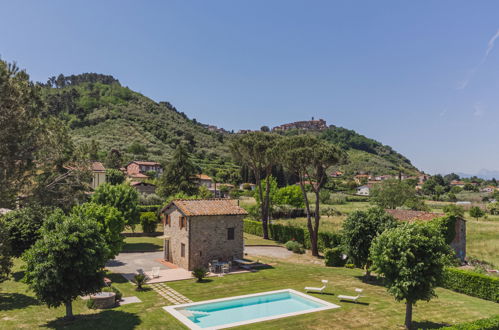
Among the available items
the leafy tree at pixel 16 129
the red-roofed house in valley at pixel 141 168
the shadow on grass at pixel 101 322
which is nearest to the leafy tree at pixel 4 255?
the leafy tree at pixel 16 129

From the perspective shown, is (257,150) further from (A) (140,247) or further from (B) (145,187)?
(B) (145,187)

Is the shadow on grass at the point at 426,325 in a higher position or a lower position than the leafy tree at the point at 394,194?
lower

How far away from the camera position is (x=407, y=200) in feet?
218

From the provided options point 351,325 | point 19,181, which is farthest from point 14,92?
point 351,325

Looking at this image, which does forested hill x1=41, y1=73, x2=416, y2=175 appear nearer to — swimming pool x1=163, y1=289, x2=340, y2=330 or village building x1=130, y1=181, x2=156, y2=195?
village building x1=130, y1=181, x2=156, y2=195

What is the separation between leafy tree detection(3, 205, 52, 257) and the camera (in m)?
24.3

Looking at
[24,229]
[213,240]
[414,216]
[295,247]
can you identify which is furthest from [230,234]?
[414,216]

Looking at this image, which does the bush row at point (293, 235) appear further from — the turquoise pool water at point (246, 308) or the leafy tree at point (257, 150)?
the turquoise pool water at point (246, 308)

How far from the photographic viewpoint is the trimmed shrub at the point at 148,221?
46.6 meters

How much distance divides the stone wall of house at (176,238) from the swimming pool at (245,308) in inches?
336

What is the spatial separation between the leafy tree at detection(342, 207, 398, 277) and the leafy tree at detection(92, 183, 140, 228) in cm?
2231

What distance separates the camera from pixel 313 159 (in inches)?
1444

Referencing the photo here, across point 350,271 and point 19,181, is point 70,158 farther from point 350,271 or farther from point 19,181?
point 350,271

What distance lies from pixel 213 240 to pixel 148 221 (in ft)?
64.4
